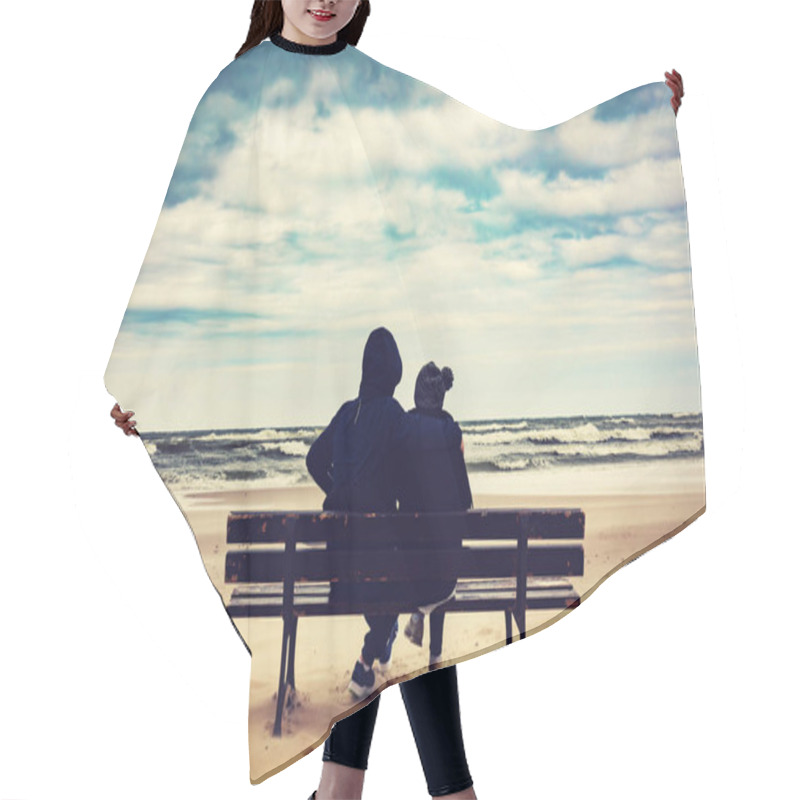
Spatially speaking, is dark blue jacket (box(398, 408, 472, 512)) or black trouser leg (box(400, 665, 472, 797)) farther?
black trouser leg (box(400, 665, 472, 797))

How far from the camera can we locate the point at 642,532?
145 inches

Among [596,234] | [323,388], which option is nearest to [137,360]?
[323,388]

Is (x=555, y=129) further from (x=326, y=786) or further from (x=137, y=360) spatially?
(x=326, y=786)

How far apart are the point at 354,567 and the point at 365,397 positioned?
0.33 metres

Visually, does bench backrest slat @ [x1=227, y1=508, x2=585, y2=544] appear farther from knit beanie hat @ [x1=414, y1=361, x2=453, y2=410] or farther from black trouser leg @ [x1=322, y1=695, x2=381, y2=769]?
black trouser leg @ [x1=322, y1=695, x2=381, y2=769]

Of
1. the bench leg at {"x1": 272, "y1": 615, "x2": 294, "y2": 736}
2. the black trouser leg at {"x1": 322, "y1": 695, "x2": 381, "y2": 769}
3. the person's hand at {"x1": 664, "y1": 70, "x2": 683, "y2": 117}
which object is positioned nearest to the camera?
the bench leg at {"x1": 272, "y1": 615, "x2": 294, "y2": 736}

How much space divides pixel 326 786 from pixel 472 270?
1.09 m

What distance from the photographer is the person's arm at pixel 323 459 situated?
3676 mm

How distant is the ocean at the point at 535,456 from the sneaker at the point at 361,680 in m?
0.37

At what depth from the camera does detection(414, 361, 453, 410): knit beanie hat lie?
3.68 meters

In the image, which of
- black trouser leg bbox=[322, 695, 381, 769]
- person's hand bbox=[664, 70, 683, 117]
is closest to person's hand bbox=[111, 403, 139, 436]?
black trouser leg bbox=[322, 695, 381, 769]

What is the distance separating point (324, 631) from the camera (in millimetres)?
3668

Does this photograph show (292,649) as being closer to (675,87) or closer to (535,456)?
(535,456)

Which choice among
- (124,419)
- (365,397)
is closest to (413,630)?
(365,397)
